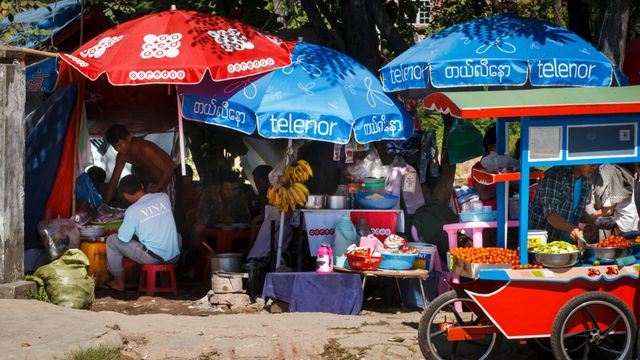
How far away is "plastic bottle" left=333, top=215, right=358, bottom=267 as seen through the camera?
1073 cm

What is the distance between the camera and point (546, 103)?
7.51m

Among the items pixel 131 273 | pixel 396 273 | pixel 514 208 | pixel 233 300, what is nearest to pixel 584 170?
pixel 514 208

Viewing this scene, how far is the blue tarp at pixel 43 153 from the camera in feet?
38.3

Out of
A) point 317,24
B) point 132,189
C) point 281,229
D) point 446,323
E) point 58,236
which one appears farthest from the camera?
point 317,24

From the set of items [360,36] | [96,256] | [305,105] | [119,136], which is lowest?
A: [96,256]

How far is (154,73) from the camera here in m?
10.2

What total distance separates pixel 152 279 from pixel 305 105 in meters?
2.71

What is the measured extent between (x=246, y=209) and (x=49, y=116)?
109 inches

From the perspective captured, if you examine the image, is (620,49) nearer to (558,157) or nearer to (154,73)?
(558,157)

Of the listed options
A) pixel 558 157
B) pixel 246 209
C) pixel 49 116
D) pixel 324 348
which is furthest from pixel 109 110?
pixel 558 157

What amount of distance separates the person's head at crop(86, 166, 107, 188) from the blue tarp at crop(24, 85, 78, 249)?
1.30m

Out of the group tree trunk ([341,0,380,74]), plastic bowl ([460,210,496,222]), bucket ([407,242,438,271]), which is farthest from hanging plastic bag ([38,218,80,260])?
plastic bowl ([460,210,496,222])

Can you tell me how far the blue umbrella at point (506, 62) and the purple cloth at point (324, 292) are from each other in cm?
217

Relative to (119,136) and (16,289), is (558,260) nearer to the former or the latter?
(16,289)
